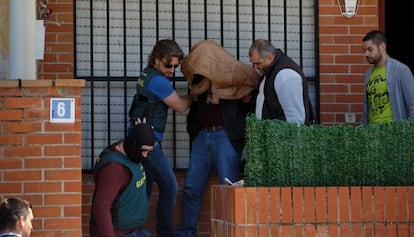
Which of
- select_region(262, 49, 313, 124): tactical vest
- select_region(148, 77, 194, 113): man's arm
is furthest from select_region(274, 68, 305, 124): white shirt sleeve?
select_region(148, 77, 194, 113): man's arm

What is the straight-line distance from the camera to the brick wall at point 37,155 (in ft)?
27.2

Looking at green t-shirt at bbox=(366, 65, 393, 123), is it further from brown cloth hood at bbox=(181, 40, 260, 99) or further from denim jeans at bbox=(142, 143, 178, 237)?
denim jeans at bbox=(142, 143, 178, 237)

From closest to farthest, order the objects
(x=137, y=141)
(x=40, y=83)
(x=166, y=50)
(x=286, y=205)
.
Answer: (x=286, y=205) < (x=40, y=83) < (x=137, y=141) < (x=166, y=50)

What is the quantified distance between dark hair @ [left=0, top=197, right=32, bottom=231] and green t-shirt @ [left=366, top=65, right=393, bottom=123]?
372 cm

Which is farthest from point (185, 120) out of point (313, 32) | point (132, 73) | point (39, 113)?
point (39, 113)

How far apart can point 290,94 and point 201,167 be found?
112 centimetres

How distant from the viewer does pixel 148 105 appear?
9.66 meters

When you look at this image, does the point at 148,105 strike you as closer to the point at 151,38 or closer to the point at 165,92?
the point at 165,92

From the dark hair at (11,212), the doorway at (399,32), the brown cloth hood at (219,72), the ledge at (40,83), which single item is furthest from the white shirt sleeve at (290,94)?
the doorway at (399,32)

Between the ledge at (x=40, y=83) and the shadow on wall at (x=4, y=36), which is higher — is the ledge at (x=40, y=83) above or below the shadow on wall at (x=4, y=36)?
below

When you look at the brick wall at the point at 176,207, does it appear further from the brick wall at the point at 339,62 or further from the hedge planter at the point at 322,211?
the hedge planter at the point at 322,211

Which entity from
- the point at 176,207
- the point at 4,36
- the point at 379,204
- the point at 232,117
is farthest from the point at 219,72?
the point at 379,204

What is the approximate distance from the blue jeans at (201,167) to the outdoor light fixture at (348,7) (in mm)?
1674

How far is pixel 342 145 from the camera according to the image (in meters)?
8.02
